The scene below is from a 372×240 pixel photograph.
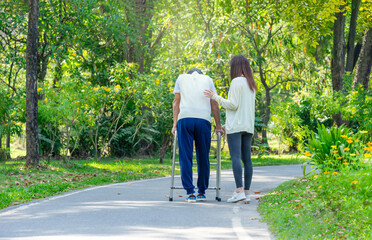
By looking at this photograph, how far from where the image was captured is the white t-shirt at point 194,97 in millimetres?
9016

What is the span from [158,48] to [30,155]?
490 inches

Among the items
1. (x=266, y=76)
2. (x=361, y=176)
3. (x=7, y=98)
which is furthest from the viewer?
(x=266, y=76)

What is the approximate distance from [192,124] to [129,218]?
2119mm

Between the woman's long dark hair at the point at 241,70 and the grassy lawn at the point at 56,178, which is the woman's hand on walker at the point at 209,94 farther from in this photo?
the grassy lawn at the point at 56,178

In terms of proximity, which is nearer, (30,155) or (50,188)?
(50,188)

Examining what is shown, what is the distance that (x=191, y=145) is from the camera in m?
9.05

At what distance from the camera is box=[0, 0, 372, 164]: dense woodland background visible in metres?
15.9

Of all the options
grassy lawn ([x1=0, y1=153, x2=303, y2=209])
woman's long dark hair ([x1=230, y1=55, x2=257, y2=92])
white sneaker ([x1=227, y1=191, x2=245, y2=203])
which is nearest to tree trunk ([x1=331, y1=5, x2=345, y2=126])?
grassy lawn ([x1=0, y1=153, x2=303, y2=209])

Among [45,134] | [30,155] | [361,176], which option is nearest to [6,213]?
[361,176]

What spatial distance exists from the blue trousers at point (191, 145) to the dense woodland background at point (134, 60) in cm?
694

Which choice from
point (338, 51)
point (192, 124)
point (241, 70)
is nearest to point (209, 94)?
point (192, 124)

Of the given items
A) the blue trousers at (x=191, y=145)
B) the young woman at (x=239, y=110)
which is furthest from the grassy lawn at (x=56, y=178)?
the young woman at (x=239, y=110)

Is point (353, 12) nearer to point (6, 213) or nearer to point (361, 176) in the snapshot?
point (361, 176)

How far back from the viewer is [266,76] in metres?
30.5
